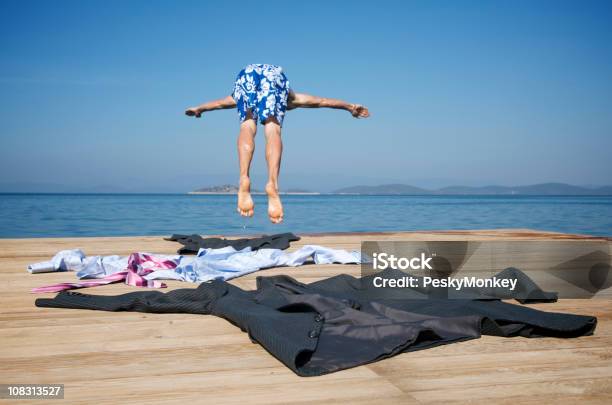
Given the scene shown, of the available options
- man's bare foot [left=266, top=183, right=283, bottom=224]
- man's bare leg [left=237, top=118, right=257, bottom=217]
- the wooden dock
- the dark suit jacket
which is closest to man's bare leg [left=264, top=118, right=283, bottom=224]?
man's bare foot [left=266, top=183, right=283, bottom=224]

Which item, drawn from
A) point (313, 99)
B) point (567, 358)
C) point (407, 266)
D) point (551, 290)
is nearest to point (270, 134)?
point (313, 99)

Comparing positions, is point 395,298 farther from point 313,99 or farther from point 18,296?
point 313,99

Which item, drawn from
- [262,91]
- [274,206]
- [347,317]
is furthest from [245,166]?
[347,317]

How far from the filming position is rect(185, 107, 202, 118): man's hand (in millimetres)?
5072

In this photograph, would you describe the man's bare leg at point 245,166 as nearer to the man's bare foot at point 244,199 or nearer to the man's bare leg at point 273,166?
the man's bare foot at point 244,199

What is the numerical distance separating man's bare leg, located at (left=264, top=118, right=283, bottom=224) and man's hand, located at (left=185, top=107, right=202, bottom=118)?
2.95 feet

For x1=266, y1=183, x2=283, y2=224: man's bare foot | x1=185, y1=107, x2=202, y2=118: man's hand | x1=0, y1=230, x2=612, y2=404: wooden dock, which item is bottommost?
x1=0, y1=230, x2=612, y2=404: wooden dock

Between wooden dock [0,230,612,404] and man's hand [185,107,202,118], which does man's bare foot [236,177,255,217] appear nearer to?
man's hand [185,107,202,118]

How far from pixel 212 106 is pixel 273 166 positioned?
3.25ft

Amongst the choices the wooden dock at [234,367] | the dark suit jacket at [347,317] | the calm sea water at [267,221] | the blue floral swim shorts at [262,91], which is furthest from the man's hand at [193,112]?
the calm sea water at [267,221]

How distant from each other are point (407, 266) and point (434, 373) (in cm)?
112

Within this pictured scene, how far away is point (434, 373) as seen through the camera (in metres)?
1.80

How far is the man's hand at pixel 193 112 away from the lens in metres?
5.07

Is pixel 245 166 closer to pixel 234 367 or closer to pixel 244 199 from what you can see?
pixel 244 199
